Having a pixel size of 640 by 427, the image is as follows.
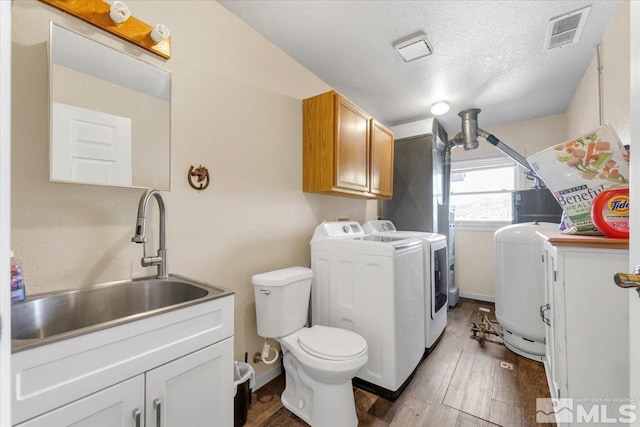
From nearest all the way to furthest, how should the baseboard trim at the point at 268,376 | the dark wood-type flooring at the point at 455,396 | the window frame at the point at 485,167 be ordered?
the dark wood-type flooring at the point at 455,396 → the baseboard trim at the point at 268,376 → the window frame at the point at 485,167

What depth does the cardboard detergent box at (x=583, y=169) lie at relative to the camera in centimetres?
114

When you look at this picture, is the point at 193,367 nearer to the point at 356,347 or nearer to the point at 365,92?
the point at 356,347

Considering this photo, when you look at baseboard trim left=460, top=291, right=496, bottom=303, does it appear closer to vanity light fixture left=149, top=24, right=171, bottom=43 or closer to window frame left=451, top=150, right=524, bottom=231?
window frame left=451, top=150, right=524, bottom=231

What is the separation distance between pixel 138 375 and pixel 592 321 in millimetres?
1740

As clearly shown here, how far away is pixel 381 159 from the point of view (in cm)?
274

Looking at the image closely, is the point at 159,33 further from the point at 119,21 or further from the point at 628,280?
A: the point at 628,280

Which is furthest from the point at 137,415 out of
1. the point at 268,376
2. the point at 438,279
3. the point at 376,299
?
the point at 438,279

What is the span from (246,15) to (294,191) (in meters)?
1.21

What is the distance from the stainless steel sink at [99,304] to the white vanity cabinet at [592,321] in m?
1.47

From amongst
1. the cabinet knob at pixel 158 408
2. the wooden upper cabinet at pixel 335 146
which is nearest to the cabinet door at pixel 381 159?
the wooden upper cabinet at pixel 335 146

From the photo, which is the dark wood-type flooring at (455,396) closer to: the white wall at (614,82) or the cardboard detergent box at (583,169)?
the cardboard detergent box at (583,169)

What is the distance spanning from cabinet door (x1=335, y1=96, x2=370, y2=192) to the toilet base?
1319mm

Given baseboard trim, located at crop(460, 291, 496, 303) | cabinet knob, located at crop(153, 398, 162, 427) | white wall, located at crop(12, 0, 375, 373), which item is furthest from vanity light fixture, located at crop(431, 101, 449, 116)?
cabinet knob, located at crop(153, 398, 162, 427)

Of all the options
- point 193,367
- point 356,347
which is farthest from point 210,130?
point 356,347
